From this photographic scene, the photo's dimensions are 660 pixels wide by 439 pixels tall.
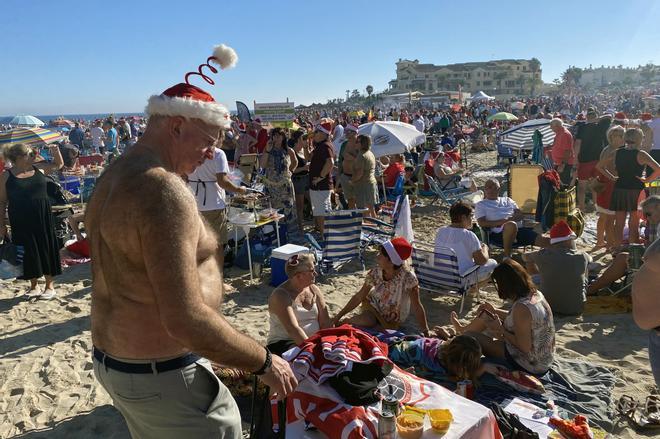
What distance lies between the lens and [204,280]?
182cm

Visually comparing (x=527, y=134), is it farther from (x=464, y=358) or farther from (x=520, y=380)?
(x=464, y=358)

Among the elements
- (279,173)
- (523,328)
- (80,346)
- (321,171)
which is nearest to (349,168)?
(321,171)

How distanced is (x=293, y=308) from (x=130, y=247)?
7.71ft

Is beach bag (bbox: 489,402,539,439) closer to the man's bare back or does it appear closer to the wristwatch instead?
the wristwatch

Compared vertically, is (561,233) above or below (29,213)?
below

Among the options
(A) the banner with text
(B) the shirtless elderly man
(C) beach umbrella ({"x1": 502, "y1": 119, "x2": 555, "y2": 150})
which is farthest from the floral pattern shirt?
(A) the banner with text

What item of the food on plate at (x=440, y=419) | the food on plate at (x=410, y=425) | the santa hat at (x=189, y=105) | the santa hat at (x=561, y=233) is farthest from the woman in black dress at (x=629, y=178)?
the santa hat at (x=189, y=105)

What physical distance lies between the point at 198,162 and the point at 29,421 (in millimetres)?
2785

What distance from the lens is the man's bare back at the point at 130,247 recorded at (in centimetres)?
145

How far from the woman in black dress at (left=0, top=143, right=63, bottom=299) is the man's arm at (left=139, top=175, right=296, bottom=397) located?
14.7ft

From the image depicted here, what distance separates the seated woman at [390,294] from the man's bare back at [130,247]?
2.67 meters

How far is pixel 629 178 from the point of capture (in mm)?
6340

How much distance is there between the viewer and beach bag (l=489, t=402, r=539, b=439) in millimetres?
2809

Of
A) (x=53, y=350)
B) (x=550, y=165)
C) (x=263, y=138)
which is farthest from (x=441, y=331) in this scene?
(x=263, y=138)
